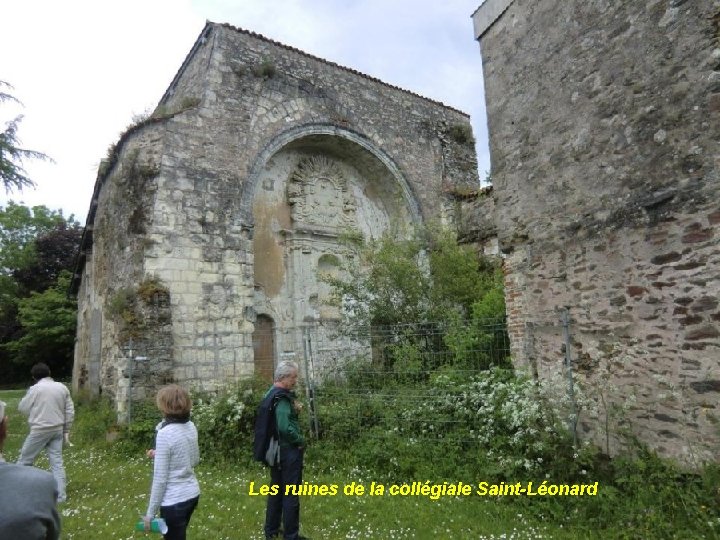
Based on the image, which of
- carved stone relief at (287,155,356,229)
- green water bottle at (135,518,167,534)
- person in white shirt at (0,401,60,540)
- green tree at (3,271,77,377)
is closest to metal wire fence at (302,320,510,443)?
green water bottle at (135,518,167,534)

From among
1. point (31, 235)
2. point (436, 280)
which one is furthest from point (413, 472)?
point (31, 235)

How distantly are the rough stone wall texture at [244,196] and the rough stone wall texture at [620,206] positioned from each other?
18.0 ft

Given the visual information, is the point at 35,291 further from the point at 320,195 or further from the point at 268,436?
the point at 268,436

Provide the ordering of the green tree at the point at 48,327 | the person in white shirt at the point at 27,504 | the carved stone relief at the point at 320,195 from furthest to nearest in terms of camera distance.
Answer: the green tree at the point at 48,327, the carved stone relief at the point at 320,195, the person in white shirt at the point at 27,504

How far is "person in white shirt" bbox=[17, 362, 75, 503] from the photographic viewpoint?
17.8 feet

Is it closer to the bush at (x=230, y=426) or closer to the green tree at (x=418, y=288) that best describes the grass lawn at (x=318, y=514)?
the bush at (x=230, y=426)

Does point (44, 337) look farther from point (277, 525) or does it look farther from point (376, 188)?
point (277, 525)

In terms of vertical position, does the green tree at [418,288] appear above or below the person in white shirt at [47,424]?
above

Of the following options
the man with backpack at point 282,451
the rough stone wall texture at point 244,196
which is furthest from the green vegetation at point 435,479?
the rough stone wall texture at point 244,196

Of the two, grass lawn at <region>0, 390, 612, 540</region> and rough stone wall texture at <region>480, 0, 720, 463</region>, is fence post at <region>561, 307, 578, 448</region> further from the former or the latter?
grass lawn at <region>0, 390, 612, 540</region>

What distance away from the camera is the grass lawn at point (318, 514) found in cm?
438

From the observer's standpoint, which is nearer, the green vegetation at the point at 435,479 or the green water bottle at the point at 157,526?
the green water bottle at the point at 157,526

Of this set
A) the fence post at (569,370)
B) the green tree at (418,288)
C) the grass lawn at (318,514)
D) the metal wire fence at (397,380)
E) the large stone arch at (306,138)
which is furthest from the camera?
the large stone arch at (306,138)

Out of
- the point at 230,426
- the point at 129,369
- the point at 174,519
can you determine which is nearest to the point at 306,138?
the point at 129,369
